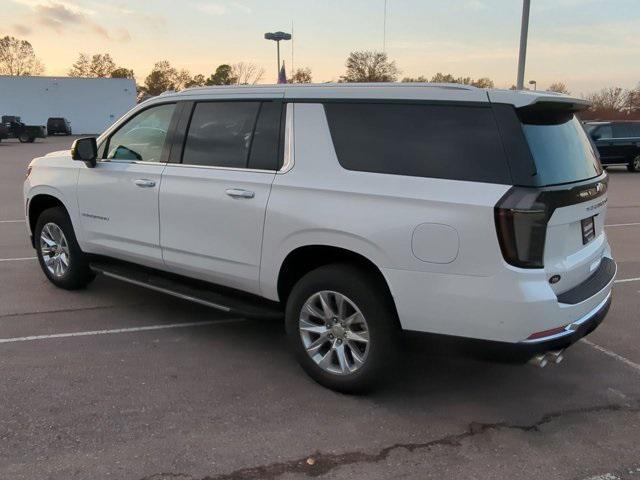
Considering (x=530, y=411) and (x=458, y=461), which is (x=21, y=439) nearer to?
A: (x=458, y=461)

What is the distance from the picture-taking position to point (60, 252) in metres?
5.84

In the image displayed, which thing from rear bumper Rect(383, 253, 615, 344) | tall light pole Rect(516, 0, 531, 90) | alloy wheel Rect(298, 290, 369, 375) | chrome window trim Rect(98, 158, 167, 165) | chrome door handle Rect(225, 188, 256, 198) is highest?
tall light pole Rect(516, 0, 531, 90)

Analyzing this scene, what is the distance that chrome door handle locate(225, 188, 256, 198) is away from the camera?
13.2ft

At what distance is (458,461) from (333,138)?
203cm

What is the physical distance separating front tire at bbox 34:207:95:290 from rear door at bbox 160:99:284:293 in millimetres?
1430

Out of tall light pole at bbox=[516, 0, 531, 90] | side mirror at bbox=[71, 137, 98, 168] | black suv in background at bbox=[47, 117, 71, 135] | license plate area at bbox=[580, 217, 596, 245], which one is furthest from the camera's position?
black suv in background at bbox=[47, 117, 71, 135]

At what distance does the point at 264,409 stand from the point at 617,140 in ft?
71.4

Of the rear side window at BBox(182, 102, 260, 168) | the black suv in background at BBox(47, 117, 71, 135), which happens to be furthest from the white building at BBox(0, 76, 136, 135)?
the rear side window at BBox(182, 102, 260, 168)

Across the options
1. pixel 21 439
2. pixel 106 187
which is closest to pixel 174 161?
pixel 106 187

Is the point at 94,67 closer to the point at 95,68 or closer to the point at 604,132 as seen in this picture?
the point at 95,68

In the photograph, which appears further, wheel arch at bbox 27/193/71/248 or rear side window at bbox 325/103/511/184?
wheel arch at bbox 27/193/71/248

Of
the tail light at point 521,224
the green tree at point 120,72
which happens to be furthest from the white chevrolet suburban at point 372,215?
the green tree at point 120,72

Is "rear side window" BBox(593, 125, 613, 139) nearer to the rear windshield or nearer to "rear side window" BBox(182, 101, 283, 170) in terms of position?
the rear windshield

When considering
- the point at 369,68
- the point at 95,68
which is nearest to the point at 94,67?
the point at 95,68
